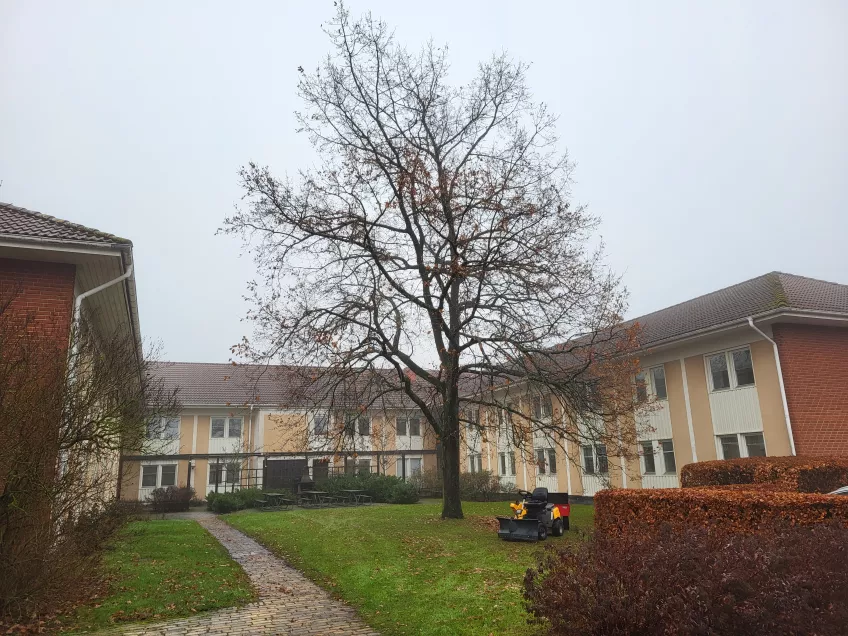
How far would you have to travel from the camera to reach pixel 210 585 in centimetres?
916

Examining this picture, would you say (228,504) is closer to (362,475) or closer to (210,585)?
(362,475)

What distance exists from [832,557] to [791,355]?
54.6 feet

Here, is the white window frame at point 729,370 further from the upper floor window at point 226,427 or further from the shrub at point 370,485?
the upper floor window at point 226,427

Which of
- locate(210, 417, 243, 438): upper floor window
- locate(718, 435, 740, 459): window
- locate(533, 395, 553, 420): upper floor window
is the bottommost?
locate(718, 435, 740, 459): window

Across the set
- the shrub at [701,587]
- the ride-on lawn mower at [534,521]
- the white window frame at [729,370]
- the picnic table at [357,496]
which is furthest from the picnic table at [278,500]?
the shrub at [701,587]

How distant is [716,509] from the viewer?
29.9 ft

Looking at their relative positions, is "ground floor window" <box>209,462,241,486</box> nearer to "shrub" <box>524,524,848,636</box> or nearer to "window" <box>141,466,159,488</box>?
"window" <box>141,466,159,488</box>

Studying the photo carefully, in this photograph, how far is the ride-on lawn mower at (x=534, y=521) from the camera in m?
13.4

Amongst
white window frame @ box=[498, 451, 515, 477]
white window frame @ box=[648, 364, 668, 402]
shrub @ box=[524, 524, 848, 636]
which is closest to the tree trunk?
white window frame @ box=[648, 364, 668, 402]

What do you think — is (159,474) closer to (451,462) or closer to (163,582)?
(451,462)

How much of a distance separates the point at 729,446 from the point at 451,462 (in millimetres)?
10397

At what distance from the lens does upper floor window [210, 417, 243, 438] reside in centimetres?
3772

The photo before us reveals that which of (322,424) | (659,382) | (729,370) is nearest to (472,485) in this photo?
(659,382)

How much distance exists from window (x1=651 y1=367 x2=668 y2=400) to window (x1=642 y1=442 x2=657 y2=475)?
6.84 ft
